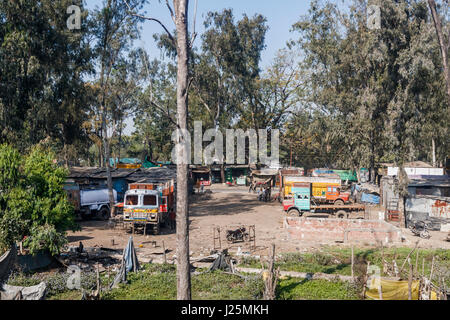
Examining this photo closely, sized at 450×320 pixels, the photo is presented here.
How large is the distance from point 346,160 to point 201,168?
80.2 ft

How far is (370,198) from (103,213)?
21.4 m

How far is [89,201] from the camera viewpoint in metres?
25.0

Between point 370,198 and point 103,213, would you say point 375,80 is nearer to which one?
point 370,198

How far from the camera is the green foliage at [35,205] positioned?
483 inches

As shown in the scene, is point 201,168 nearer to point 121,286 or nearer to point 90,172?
point 90,172

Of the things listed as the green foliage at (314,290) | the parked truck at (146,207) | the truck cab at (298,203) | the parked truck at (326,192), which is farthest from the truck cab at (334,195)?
the green foliage at (314,290)

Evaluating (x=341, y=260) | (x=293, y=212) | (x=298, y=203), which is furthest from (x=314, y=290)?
(x=298, y=203)

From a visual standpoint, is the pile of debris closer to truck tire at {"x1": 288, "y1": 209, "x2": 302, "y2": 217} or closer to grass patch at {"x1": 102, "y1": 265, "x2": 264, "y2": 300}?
grass patch at {"x1": 102, "y1": 265, "x2": 264, "y2": 300}

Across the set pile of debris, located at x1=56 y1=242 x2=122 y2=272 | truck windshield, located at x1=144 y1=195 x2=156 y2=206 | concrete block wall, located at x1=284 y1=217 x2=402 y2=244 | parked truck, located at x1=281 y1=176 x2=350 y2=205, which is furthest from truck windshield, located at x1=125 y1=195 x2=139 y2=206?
parked truck, located at x1=281 y1=176 x2=350 y2=205

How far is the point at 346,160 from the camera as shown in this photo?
3222cm

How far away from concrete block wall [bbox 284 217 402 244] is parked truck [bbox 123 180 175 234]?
7.13m

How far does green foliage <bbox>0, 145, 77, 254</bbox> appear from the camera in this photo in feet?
40.2

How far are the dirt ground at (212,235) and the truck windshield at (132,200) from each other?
1716 mm

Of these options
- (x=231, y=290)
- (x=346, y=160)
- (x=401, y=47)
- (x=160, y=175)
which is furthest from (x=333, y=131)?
(x=231, y=290)
